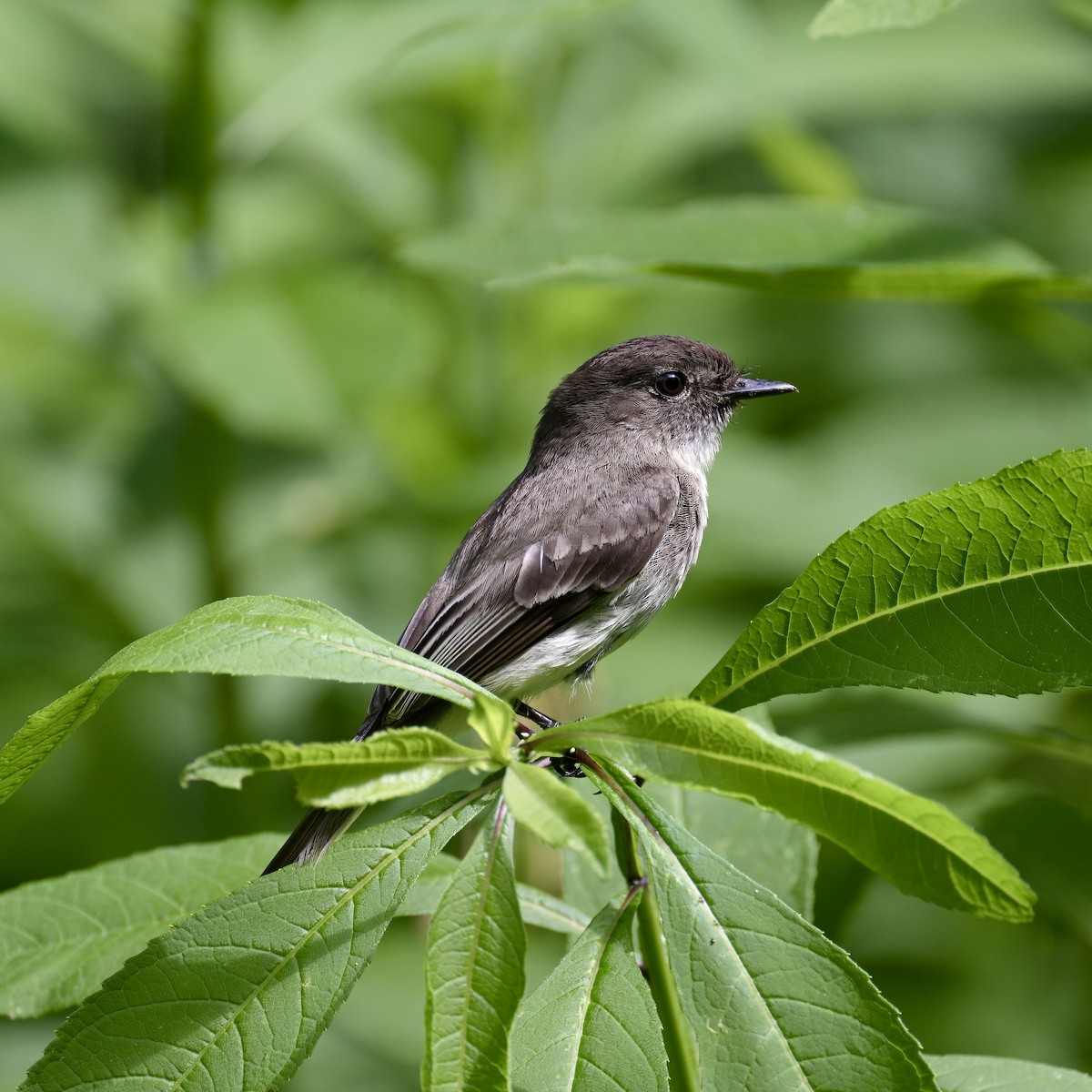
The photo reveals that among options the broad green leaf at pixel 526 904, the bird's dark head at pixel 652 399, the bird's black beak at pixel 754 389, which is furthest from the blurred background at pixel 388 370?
the broad green leaf at pixel 526 904

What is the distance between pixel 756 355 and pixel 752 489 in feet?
2.96

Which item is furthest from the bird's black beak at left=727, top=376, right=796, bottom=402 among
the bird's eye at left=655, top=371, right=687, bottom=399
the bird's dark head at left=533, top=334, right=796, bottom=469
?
the bird's eye at left=655, top=371, right=687, bottom=399

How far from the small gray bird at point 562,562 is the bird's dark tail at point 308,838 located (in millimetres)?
353

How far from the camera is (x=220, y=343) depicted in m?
3.15

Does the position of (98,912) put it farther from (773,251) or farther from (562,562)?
(773,251)

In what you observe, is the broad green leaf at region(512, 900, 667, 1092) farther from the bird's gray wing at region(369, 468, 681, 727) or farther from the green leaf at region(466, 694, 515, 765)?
the bird's gray wing at region(369, 468, 681, 727)

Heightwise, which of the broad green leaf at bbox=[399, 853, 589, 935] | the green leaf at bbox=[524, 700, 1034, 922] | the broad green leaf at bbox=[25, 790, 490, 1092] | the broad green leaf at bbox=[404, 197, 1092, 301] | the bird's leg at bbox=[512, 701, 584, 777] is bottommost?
the broad green leaf at bbox=[25, 790, 490, 1092]

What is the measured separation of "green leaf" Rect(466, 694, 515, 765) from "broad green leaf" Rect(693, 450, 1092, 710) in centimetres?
29

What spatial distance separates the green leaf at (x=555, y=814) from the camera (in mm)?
1124

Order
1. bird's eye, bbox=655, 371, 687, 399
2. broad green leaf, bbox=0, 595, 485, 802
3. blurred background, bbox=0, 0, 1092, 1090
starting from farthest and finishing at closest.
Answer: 1. bird's eye, bbox=655, 371, 687, 399
2. blurred background, bbox=0, 0, 1092, 1090
3. broad green leaf, bbox=0, 595, 485, 802

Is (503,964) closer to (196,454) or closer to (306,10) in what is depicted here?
(196,454)

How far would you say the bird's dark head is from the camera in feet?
11.0

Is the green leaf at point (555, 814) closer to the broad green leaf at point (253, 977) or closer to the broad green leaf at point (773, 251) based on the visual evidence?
the broad green leaf at point (253, 977)

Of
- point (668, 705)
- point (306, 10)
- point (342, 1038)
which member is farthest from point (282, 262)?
point (668, 705)
